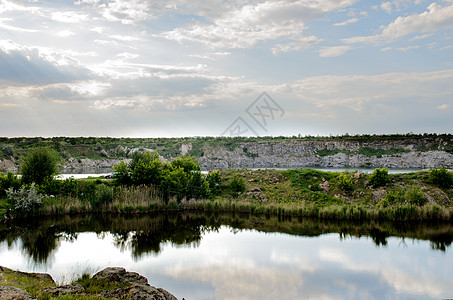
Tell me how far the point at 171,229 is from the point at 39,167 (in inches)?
504

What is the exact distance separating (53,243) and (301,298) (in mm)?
12820

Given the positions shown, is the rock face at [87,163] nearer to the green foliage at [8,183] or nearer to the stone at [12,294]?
the green foliage at [8,183]

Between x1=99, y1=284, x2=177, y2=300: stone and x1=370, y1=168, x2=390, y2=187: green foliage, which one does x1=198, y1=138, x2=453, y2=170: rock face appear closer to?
x1=370, y1=168, x2=390, y2=187: green foliage

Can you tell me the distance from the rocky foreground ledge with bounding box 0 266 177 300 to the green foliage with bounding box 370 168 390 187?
69.4 feet

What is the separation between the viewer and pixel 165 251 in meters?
15.6

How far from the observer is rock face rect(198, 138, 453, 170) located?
5916 centimetres

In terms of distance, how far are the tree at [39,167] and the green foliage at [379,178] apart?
992 inches

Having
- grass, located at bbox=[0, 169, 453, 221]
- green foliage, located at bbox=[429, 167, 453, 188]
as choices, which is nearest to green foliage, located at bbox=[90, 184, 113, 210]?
grass, located at bbox=[0, 169, 453, 221]

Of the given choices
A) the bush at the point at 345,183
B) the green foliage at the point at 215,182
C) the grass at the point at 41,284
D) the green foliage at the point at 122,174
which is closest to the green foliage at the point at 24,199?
the green foliage at the point at 122,174

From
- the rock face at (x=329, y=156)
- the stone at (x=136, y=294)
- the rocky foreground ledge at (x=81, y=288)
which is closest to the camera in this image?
the rocky foreground ledge at (x=81, y=288)

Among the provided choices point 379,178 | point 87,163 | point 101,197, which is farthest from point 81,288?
point 87,163

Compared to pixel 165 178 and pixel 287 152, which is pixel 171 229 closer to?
pixel 165 178

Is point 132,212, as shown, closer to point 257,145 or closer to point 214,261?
point 214,261

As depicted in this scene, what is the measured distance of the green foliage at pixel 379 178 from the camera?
25.6 m
